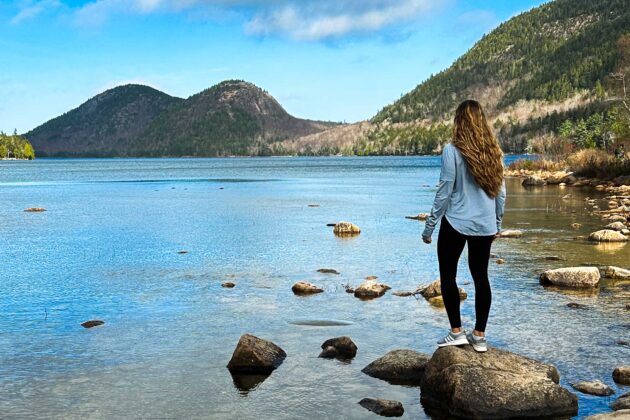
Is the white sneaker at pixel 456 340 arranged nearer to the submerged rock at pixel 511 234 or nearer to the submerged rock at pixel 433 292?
the submerged rock at pixel 433 292

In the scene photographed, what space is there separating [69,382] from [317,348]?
482 centimetres

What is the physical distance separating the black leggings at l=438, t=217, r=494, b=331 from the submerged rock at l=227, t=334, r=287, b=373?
146 inches

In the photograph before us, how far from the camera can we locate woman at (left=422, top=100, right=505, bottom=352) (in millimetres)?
10172

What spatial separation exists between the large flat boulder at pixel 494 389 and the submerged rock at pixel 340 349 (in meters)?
2.52

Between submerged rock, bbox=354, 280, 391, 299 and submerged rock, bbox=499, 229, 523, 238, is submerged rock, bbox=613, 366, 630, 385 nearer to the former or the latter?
submerged rock, bbox=354, 280, 391, 299

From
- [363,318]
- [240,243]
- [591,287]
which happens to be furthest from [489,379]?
[240,243]

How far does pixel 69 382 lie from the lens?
11.9 m

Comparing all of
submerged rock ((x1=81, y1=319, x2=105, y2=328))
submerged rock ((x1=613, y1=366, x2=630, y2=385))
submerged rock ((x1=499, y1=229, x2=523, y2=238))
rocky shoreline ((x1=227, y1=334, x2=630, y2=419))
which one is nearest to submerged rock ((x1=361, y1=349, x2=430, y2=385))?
rocky shoreline ((x1=227, y1=334, x2=630, y2=419))

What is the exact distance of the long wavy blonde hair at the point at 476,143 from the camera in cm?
1013

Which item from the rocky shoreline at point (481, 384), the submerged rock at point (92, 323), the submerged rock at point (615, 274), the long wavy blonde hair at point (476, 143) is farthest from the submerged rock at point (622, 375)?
the submerged rock at point (92, 323)

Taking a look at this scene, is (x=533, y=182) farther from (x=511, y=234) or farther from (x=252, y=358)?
(x=252, y=358)

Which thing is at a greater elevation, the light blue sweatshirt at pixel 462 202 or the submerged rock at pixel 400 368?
the light blue sweatshirt at pixel 462 202

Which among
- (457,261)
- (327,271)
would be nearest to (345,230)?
(327,271)

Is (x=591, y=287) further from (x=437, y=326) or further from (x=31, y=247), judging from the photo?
(x=31, y=247)
